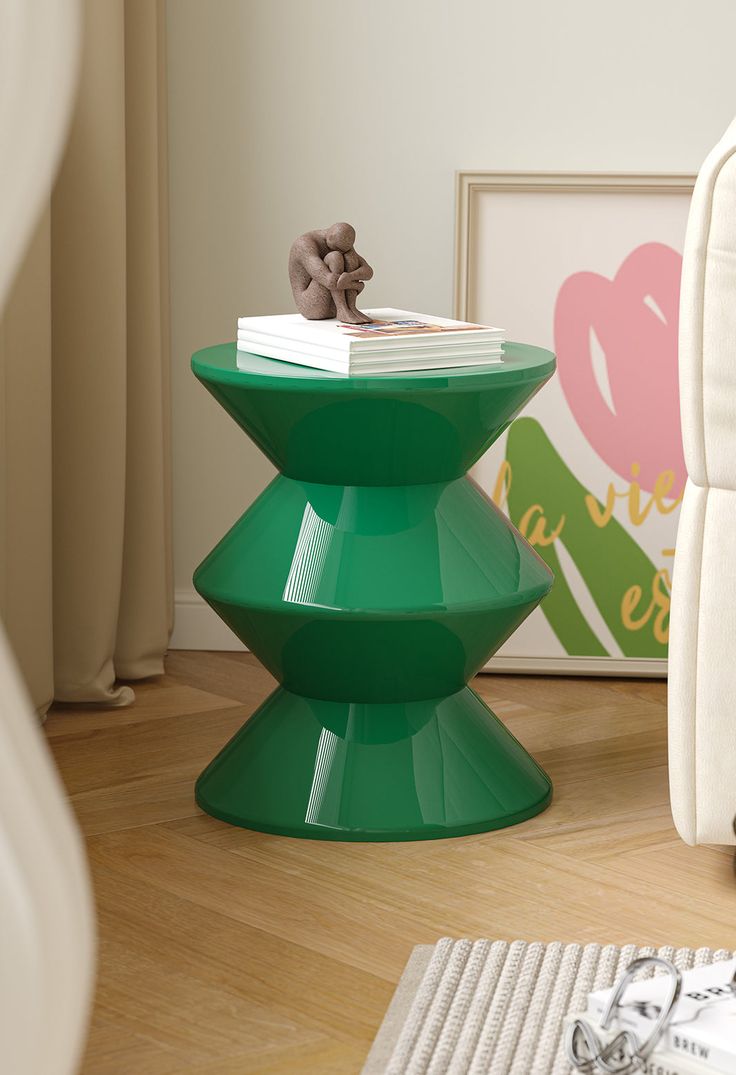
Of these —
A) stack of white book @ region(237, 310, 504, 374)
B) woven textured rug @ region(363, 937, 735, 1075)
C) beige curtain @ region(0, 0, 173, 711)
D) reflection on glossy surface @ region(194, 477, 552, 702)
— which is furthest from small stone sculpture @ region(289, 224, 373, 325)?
woven textured rug @ region(363, 937, 735, 1075)

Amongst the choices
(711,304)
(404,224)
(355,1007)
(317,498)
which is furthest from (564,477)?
(355,1007)

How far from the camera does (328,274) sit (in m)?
1.51

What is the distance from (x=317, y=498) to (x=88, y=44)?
2.32 feet

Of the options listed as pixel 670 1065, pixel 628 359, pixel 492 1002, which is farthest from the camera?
pixel 628 359

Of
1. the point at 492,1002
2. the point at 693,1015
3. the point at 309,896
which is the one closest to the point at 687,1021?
the point at 693,1015

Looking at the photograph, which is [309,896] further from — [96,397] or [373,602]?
[96,397]

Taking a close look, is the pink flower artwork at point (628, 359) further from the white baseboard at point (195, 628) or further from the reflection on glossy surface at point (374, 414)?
the white baseboard at point (195, 628)

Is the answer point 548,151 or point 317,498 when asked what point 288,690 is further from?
point 548,151

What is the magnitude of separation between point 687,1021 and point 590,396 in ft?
4.02

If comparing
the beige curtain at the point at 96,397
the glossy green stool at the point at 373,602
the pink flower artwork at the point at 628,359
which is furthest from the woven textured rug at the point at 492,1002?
the pink flower artwork at the point at 628,359

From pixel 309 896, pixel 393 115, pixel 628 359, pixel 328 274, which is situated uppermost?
pixel 393 115

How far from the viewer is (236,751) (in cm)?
154

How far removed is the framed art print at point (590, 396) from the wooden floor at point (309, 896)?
0.27 meters

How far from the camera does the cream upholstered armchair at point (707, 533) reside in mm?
1211
